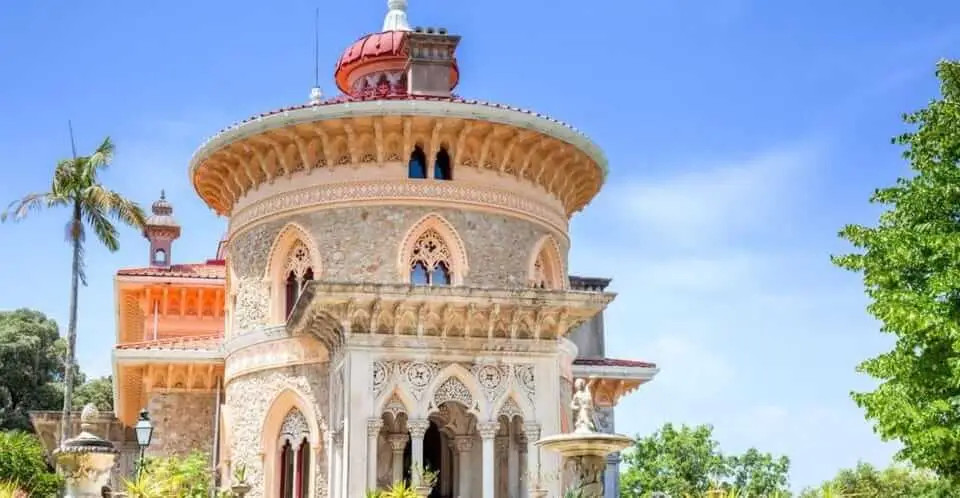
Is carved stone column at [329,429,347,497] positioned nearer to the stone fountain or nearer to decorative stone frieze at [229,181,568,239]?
decorative stone frieze at [229,181,568,239]

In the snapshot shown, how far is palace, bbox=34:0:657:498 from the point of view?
65.4 ft

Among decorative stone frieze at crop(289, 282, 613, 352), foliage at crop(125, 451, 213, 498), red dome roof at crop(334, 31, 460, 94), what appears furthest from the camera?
red dome roof at crop(334, 31, 460, 94)

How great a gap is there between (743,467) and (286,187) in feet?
100.0

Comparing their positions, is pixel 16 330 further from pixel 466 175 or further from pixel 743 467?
pixel 466 175

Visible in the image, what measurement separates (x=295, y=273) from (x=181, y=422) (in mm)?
5304

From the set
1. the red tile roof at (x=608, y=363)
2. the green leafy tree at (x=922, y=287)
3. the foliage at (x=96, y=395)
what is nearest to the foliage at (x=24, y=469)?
the red tile roof at (x=608, y=363)

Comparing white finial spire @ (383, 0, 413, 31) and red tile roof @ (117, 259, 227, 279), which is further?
red tile roof @ (117, 259, 227, 279)

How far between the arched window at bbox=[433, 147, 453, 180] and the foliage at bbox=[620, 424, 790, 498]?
25479 millimetres

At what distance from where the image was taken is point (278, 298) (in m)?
23.6

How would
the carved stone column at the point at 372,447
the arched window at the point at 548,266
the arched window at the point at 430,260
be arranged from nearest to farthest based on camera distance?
the carved stone column at the point at 372,447 < the arched window at the point at 430,260 < the arched window at the point at 548,266

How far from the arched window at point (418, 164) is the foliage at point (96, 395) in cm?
4397

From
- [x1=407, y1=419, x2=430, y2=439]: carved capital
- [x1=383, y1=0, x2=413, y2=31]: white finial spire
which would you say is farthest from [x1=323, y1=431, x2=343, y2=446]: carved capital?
[x1=383, y1=0, x2=413, y2=31]: white finial spire

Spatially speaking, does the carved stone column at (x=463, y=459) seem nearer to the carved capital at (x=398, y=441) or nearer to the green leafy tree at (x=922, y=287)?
the carved capital at (x=398, y=441)

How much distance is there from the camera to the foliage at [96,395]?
6272cm
